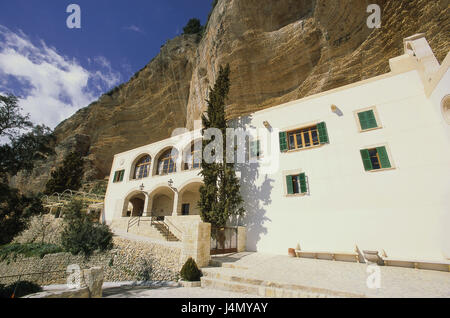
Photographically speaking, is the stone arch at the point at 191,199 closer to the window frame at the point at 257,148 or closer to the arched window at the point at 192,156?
the arched window at the point at 192,156

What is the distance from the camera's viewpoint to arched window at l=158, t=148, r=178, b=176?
17172 mm

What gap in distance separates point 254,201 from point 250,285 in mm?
5897

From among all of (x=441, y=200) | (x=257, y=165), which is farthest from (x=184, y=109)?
(x=441, y=200)

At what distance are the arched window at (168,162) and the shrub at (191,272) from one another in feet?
34.6

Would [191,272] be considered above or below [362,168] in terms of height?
below

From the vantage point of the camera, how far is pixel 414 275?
20.2 ft

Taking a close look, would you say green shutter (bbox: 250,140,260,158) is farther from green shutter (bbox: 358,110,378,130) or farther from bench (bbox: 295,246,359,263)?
bench (bbox: 295,246,359,263)

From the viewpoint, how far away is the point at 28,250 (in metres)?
15.7

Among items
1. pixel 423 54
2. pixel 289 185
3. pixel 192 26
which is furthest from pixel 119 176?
pixel 192 26

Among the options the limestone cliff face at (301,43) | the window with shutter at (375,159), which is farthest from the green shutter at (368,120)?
the limestone cliff face at (301,43)

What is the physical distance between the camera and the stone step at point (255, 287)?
15.7 ft

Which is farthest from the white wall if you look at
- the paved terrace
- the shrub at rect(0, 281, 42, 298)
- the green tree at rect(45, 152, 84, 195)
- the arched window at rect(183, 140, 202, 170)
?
the green tree at rect(45, 152, 84, 195)

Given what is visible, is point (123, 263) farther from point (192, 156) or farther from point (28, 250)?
point (28, 250)

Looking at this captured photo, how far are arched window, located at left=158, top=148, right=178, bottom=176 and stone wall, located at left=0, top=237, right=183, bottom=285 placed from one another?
663 cm
